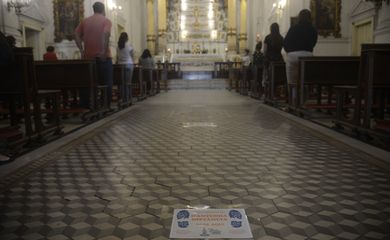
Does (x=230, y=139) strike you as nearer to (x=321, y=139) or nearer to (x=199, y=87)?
(x=321, y=139)

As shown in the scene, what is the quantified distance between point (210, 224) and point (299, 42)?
483 cm

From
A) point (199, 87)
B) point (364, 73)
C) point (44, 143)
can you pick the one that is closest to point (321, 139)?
point (364, 73)

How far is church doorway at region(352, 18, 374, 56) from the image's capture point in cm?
1140

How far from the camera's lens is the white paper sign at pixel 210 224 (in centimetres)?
171

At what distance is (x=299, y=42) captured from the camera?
6023mm

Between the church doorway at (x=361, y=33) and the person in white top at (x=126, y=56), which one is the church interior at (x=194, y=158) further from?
the church doorway at (x=361, y=33)

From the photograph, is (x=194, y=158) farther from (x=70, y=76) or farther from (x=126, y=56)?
(x=126, y=56)

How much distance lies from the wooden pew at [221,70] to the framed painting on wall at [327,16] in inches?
258

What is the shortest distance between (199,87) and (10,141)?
1276 cm

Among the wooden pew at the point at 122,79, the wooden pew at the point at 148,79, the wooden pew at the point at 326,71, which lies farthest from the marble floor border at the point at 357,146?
the wooden pew at the point at 148,79

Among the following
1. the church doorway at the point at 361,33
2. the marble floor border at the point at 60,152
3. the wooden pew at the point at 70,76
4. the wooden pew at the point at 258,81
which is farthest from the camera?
the church doorway at the point at 361,33

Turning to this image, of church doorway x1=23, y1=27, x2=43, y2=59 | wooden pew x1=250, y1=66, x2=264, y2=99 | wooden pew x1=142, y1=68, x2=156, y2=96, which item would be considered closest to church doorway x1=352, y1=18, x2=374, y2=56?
wooden pew x1=250, y1=66, x2=264, y2=99

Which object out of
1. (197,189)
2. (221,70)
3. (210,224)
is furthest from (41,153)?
(221,70)

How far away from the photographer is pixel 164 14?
65.9 feet
